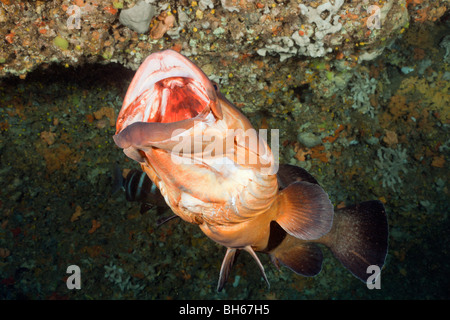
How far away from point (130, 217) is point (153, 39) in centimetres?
305

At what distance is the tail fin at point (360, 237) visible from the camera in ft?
8.71

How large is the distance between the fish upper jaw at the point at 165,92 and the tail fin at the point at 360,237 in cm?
206

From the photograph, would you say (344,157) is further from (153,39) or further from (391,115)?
(153,39)

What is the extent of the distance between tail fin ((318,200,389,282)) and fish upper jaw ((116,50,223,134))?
6.75 feet

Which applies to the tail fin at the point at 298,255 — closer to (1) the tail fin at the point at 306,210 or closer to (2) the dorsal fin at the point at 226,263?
(2) the dorsal fin at the point at 226,263

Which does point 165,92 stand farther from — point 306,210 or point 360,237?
point 360,237

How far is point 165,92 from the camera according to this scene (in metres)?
1.60

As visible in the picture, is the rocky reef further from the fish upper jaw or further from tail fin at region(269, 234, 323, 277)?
tail fin at region(269, 234, 323, 277)

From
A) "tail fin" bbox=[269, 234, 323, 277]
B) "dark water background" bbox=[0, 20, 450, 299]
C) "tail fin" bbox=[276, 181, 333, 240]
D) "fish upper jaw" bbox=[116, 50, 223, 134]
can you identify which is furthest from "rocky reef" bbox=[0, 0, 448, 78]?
"tail fin" bbox=[269, 234, 323, 277]

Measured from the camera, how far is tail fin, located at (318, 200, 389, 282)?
2656mm

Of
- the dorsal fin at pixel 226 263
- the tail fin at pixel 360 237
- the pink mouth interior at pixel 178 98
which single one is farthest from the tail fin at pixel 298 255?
the pink mouth interior at pixel 178 98

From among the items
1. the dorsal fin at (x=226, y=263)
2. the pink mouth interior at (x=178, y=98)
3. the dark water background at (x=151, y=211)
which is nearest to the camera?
the pink mouth interior at (x=178, y=98)

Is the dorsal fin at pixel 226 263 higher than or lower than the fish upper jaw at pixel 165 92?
lower

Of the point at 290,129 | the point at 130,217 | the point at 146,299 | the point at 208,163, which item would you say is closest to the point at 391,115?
the point at 290,129
